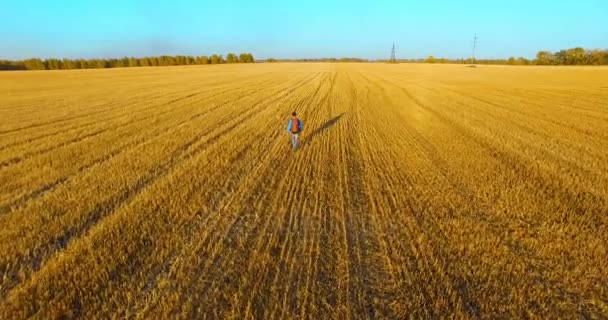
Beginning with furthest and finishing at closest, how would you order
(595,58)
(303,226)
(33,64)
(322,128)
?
(33,64)
(595,58)
(322,128)
(303,226)

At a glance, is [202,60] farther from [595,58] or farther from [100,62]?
[595,58]

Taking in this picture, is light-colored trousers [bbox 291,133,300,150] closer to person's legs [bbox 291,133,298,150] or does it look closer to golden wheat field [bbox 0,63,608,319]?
person's legs [bbox 291,133,298,150]

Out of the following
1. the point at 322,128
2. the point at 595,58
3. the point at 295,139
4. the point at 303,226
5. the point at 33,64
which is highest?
the point at 33,64

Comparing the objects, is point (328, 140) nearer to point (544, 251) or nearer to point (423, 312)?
point (544, 251)

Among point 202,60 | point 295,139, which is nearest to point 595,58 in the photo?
point 295,139

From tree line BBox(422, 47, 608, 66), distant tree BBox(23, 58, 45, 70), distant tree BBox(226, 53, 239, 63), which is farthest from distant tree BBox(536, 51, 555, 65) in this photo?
distant tree BBox(23, 58, 45, 70)

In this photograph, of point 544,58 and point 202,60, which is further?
point 202,60

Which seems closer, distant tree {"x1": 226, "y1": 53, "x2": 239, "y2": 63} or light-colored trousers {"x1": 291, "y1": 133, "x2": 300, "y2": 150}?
light-colored trousers {"x1": 291, "y1": 133, "x2": 300, "y2": 150}

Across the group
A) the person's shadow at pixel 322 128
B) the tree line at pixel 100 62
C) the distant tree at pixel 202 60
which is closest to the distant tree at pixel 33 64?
the tree line at pixel 100 62

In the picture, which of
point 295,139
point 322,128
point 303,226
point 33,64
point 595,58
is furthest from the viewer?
point 33,64
